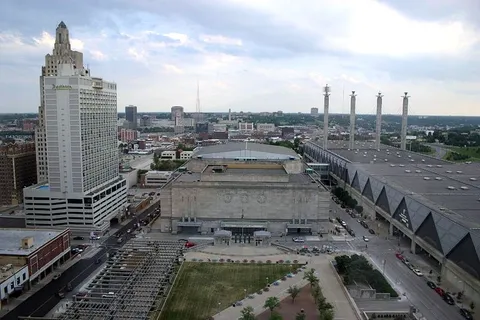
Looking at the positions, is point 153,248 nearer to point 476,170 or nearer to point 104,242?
point 104,242

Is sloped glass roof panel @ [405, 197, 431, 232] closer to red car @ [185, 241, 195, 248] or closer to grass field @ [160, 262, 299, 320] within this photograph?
grass field @ [160, 262, 299, 320]

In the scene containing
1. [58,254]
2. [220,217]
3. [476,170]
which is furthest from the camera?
[476,170]

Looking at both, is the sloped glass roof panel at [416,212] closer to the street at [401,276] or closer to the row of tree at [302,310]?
the street at [401,276]

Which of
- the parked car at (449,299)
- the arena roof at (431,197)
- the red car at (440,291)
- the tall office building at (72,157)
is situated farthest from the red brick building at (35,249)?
the arena roof at (431,197)

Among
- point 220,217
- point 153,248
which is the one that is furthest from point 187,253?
point 220,217

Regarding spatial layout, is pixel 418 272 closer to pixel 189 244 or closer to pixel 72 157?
Answer: pixel 189 244

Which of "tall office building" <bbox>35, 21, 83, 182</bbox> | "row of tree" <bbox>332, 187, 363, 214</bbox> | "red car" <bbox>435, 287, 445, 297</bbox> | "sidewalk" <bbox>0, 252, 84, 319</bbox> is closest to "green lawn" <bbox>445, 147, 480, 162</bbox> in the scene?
"row of tree" <bbox>332, 187, 363, 214</bbox>

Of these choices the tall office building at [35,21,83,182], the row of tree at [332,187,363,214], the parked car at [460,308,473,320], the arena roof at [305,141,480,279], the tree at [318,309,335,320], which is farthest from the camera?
the row of tree at [332,187,363,214]

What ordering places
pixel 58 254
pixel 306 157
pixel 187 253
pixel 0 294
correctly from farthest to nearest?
pixel 306 157 → pixel 187 253 → pixel 58 254 → pixel 0 294
